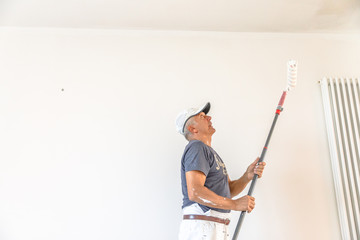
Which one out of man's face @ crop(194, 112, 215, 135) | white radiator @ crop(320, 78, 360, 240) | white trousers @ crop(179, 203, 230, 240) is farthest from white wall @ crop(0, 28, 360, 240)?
white trousers @ crop(179, 203, 230, 240)

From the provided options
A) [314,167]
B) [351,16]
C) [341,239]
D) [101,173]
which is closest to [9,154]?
[101,173]

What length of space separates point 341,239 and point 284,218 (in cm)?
34

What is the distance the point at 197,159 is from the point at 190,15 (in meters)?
1.09

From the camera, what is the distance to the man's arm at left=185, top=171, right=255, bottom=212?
1441 mm

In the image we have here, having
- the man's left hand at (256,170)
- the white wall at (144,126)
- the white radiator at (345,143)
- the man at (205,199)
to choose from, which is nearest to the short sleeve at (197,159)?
the man at (205,199)

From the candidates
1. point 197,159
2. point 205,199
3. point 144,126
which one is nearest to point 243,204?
point 205,199

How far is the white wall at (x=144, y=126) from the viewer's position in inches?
74.3

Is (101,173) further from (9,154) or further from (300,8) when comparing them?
(300,8)

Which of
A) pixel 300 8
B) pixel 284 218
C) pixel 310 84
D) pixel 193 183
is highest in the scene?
pixel 300 8

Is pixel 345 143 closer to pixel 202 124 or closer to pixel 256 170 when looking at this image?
pixel 256 170

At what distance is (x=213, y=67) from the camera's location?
221cm

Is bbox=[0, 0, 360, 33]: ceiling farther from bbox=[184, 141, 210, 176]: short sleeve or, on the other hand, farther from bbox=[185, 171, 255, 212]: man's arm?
bbox=[185, 171, 255, 212]: man's arm

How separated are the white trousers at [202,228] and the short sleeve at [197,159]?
191 mm

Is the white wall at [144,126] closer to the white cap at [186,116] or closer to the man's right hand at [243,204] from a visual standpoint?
the white cap at [186,116]
